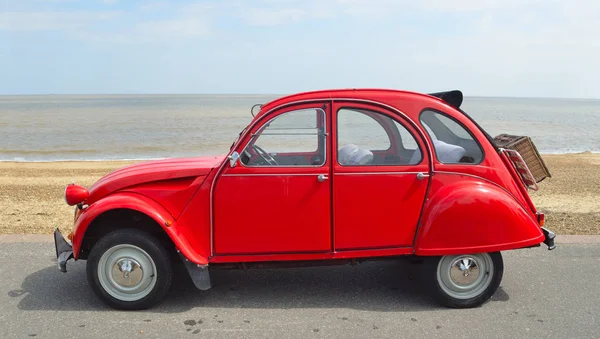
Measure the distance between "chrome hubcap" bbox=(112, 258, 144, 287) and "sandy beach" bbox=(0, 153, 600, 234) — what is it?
2.98 metres

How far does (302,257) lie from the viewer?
4.29 metres

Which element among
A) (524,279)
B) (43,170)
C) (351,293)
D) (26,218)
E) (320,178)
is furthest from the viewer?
(43,170)

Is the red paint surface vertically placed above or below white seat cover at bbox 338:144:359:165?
below

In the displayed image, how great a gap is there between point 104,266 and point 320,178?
1.90 metres

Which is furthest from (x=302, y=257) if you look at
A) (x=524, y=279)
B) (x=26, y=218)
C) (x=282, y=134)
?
(x=26, y=218)

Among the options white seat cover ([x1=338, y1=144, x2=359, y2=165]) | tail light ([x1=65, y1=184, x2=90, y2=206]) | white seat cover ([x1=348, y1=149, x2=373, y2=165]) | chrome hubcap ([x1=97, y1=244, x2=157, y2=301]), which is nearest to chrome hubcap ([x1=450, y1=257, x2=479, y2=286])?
white seat cover ([x1=348, y1=149, x2=373, y2=165])

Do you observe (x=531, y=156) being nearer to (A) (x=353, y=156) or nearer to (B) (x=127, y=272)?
(A) (x=353, y=156)

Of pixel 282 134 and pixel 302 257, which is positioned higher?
pixel 282 134

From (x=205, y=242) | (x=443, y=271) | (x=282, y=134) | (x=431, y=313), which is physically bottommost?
(x=431, y=313)

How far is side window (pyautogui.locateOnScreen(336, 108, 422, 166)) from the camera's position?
4.29m

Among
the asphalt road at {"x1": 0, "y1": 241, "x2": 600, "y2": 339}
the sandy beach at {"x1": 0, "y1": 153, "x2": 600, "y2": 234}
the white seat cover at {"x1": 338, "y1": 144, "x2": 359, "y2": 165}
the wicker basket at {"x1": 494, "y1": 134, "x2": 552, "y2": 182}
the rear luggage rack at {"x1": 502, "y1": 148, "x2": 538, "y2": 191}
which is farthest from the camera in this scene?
the sandy beach at {"x1": 0, "y1": 153, "x2": 600, "y2": 234}

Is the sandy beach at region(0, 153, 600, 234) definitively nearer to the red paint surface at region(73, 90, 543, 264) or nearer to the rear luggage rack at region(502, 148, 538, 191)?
the rear luggage rack at region(502, 148, 538, 191)

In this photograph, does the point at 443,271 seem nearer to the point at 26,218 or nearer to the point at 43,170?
the point at 26,218

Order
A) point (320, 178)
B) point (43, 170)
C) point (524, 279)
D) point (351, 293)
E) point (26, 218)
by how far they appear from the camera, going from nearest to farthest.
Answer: point (320, 178), point (351, 293), point (524, 279), point (26, 218), point (43, 170)
